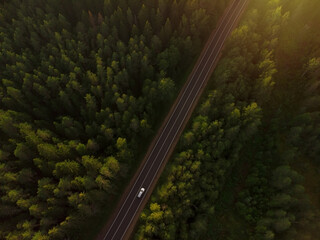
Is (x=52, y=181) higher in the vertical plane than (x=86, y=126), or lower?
lower

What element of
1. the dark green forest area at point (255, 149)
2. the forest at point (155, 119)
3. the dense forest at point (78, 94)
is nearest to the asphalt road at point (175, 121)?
the forest at point (155, 119)

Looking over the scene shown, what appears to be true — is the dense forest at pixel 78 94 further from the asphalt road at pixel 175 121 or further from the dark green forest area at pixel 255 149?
the dark green forest area at pixel 255 149

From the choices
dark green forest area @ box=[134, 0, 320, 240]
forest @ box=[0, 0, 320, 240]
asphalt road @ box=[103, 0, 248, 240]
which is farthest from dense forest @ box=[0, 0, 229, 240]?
dark green forest area @ box=[134, 0, 320, 240]

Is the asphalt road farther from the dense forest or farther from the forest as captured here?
the dense forest

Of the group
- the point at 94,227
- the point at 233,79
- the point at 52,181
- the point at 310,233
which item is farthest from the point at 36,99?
the point at 310,233

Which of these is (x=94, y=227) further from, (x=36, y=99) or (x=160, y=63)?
(x=160, y=63)

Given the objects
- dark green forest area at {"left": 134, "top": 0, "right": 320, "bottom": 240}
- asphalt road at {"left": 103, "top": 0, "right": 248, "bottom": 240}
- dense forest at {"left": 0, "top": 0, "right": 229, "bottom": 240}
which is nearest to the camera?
dense forest at {"left": 0, "top": 0, "right": 229, "bottom": 240}

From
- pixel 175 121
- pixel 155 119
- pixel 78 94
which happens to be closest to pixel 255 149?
pixel 175 121
